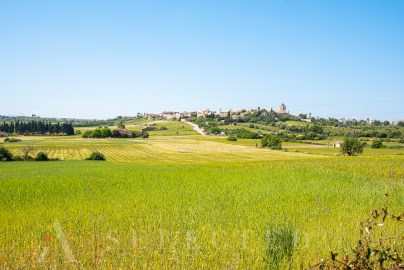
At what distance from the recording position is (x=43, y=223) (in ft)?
32.4

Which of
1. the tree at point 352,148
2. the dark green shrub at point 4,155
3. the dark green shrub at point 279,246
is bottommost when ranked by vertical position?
the dark green shrub at point 4,155

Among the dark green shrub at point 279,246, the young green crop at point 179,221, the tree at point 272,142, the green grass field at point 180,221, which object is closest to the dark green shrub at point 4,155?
the green grass field at point 180,221

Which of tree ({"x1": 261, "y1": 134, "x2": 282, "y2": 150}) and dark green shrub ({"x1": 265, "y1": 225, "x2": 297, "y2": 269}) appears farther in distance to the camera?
tree ({"x1": 261, "y1": 134, "x2": 282, "y2": 150})

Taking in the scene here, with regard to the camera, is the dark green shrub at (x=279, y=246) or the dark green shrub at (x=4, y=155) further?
the dark green shrub at (x=4, y=155)

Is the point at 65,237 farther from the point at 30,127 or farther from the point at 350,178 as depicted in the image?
the point at 30,127

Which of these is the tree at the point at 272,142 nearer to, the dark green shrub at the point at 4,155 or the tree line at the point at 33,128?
the dark green shrub at the point at 4,155

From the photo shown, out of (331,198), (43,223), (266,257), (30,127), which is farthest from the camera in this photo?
(30,127)

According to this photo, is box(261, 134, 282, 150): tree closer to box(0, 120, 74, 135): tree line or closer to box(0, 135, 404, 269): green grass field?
box(0, 135, 404, 269): green grass field

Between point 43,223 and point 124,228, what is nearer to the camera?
point 124,228

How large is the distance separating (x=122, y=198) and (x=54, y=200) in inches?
125

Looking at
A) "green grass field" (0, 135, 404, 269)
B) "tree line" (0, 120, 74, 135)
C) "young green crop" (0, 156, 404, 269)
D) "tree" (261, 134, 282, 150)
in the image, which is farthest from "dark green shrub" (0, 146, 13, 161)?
"tree line" (0, 120, 74, 135)

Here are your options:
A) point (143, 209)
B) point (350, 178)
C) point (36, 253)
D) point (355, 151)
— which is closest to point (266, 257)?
point (36, 253)

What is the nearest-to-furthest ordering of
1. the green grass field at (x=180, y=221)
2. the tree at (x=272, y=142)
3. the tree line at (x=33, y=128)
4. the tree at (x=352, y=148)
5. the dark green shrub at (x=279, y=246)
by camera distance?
the dark green shrub at (x=279, y=246), the green grass field at (x=180, y=221), the tree at (x=352, y=148), the tree at (x=272, y=142), the tree line at (x=33, y=128)

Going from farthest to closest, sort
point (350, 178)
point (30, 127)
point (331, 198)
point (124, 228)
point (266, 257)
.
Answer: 1. point (30, 127)
2. point (350, 178)
3. point (331, 198)
4. point (124, 228)
5. point (266, 257)
